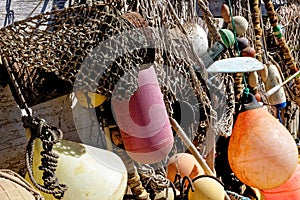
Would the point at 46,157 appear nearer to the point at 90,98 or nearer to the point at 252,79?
the point at 90,98

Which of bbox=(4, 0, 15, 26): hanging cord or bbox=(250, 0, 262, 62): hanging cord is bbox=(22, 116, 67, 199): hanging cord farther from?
bbox=(250, 0, 262, 62): hanging cord

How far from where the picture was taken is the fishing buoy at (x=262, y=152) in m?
0.94

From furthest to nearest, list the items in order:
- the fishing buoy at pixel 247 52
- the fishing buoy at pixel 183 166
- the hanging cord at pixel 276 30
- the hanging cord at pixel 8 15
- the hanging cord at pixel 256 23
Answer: the hanging cord at pixel 276 30 → the hanging cord at pixel 256 23 → the fishing buoy at pixel 247 52 → the fishing buoy at pixel 183 166 → the hanging cord at pixel 8 15

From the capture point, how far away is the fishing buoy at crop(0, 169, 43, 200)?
576 mm

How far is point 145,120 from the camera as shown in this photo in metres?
0.76

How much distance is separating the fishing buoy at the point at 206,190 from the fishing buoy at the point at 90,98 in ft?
0.75

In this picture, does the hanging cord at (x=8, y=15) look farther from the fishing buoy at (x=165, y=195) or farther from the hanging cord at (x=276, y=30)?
the hanging cord at (x=276, y=30)

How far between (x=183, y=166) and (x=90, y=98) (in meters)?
0.29

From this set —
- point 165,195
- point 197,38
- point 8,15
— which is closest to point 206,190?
point 165,195

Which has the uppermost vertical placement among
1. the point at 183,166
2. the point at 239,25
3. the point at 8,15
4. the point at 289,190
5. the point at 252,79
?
the point at 8,15

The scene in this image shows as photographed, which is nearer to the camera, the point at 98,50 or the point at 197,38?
the point at 98,50

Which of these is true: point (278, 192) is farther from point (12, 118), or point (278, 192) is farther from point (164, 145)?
point (12, 118)

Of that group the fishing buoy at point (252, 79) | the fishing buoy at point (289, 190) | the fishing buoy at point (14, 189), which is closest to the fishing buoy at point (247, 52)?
the fishing buoy at point (252, 79)

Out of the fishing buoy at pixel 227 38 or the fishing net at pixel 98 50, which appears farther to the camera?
the fishing buoy at pixel 227 38
